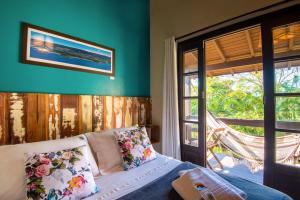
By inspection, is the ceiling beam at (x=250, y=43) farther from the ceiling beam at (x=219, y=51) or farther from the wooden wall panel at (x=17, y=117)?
the wooden wall panel at (x=17, y=117)

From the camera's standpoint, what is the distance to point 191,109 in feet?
7.44

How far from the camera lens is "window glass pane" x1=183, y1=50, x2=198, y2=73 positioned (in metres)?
2.19

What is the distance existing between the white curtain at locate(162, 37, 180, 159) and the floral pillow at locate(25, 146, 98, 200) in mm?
1357

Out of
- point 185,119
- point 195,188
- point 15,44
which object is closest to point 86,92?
point 15,44

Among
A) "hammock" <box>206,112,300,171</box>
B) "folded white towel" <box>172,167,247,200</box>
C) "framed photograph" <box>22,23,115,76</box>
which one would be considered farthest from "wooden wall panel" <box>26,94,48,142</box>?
"hammock" <box>206,112,300,171</box>

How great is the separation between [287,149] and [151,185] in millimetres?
1363

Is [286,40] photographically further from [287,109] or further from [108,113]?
[108,113]

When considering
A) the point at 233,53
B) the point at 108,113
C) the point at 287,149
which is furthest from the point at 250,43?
the point at 108,113

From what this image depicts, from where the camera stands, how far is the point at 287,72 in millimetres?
1541

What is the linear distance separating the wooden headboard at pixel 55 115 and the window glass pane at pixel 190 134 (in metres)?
0.80

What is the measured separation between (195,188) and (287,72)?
4.62ft

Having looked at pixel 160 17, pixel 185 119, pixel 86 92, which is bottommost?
pixel 185 119

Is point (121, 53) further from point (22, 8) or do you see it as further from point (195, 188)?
point (195, 188)

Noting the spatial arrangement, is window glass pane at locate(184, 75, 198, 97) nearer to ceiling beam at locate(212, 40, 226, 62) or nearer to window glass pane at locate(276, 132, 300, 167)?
window glass pane at locate(276, 132, 300, 167)
